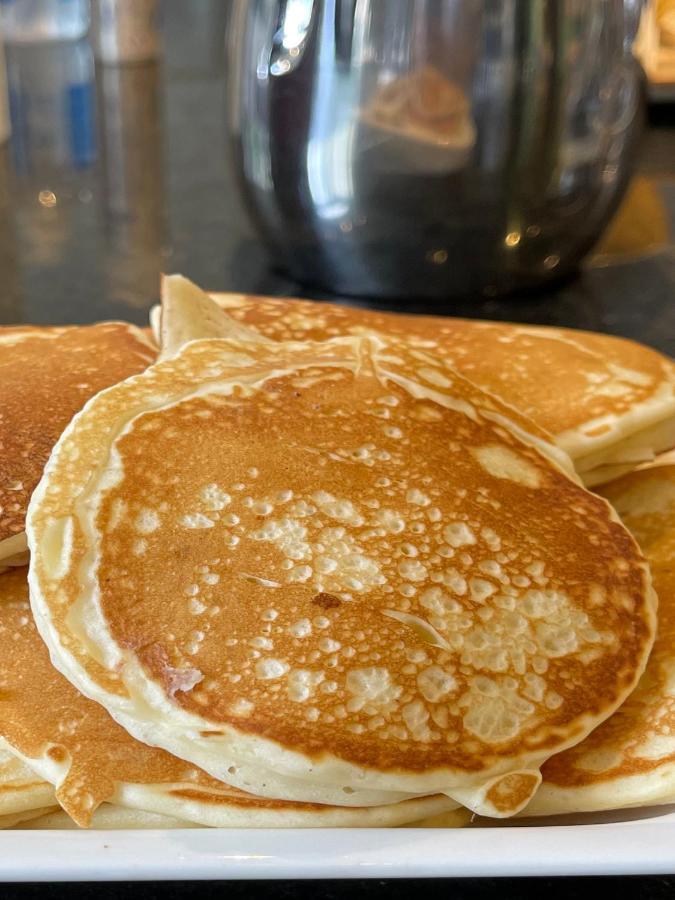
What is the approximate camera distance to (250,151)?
1.26 metres

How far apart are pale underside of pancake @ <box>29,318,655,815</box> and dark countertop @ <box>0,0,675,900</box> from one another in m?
0.61

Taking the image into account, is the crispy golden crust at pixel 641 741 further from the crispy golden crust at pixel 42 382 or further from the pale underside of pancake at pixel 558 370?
the crispy golden crust at pixel 42 382

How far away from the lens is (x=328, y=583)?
0.62 m

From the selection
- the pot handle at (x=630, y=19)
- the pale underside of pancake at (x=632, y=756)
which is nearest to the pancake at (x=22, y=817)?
the pale underside of pancake at (x=632, y=756)

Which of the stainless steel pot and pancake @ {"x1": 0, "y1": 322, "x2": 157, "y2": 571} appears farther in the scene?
the stainless steel pot

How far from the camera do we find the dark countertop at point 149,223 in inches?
52.7

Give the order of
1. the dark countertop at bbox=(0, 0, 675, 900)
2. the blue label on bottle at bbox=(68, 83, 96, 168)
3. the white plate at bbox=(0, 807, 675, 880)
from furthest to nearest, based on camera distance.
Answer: the blue label on bottle at bbox=(68, 83, 96, 168)
the dark countertop at bbox=(0, 0, 675, 900)
the white plate at bbox=(0, 807, 675, 880)

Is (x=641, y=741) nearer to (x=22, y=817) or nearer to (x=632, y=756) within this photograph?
(x=632, y=756)

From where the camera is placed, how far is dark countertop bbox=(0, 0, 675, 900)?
1.34 m

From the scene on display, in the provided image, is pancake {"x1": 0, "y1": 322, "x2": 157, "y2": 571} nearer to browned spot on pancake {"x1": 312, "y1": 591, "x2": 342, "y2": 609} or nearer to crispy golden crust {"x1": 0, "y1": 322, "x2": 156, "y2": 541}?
crispy golden crust {"x1": 0, "y1": 322, "x2": 156, "y2": 541}

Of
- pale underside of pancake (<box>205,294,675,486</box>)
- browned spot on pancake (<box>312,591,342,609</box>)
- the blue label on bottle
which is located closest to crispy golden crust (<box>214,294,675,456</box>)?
pale underside of pancake (<box>205,294,675,486</box>)

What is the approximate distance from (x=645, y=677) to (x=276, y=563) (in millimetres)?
243

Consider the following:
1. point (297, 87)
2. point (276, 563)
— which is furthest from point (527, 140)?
point (276, 563)

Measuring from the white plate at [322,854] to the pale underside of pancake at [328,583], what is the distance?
3cm
